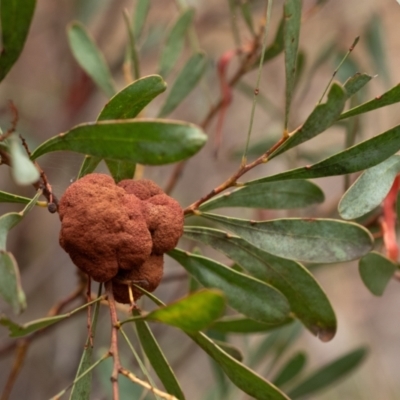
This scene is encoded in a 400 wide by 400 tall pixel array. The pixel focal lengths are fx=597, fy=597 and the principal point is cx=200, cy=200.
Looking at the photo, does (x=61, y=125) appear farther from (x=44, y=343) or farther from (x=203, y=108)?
(x=44, y=343)

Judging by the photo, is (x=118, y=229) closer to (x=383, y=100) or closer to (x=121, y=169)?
(x=121, y=169)

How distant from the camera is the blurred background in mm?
1362

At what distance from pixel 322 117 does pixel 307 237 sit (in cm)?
13

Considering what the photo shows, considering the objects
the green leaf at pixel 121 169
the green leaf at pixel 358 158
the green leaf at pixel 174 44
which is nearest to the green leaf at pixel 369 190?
the green leaf at pixel 358 158

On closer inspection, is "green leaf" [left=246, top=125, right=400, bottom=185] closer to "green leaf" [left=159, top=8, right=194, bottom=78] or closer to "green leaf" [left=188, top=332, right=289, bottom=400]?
"green leaf" [left=188, top=332, right=289, bottom=400]

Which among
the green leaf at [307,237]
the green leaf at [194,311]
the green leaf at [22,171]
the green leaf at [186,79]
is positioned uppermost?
the green leaf at [186,79]

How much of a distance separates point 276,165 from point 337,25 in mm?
526

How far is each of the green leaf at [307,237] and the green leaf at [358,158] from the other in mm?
47

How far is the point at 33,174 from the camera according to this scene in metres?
0.42

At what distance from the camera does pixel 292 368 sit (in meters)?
1.04

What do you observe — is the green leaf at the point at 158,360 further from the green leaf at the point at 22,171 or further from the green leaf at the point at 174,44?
the green leaf at the point at 174,44

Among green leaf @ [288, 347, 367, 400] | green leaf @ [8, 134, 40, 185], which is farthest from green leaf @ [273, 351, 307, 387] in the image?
green leaf @ [8, 134, 40, 185]

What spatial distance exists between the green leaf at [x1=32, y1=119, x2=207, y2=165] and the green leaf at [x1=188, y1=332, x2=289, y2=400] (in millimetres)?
200

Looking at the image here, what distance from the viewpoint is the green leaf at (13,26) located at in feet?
1.77
